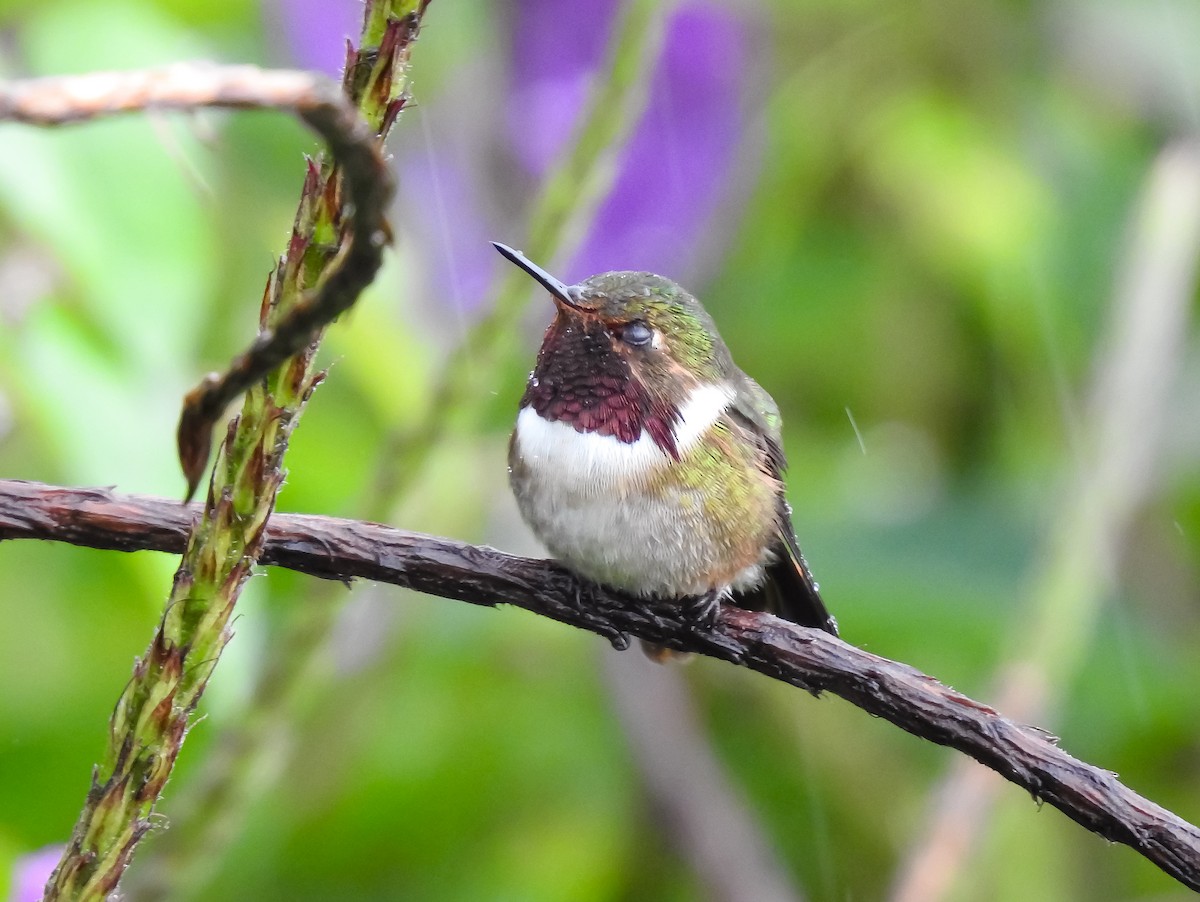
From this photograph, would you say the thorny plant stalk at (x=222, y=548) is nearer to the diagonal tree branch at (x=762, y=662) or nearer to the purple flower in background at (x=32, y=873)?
the diagonal tree branch at (x=762, y=662)

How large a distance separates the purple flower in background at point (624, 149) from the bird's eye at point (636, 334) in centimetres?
122

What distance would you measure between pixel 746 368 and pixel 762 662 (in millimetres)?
2138

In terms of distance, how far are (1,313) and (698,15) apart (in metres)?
1.99

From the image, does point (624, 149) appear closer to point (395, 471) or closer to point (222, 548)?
point (395, 471)

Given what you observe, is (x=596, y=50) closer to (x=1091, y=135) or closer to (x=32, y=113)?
(x=1091, y=135)

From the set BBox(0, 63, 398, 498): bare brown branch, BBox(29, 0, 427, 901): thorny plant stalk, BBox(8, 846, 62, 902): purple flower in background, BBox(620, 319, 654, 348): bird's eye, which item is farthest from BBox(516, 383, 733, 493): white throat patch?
BBox(0, 63, 398, 498): bare brown branch

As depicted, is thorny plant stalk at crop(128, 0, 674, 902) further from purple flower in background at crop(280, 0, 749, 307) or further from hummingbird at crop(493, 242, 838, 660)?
purple flower in background at crop(280, 0, 749, 307)

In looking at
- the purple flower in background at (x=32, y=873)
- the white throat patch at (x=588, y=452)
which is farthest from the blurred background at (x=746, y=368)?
the purple flower in background at (x=32, y=873)

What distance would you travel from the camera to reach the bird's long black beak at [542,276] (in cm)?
132

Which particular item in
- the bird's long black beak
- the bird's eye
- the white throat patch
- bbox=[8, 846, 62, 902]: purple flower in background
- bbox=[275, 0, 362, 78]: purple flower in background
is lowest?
bbox=[8, 846, 62, 902]: purple flower in background

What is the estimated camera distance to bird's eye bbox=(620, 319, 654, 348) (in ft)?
6.07

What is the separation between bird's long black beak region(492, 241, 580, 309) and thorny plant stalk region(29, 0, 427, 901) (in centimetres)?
41

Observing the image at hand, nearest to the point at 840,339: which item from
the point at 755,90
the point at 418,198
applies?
the point at 755,90

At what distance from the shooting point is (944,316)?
3578 mm
